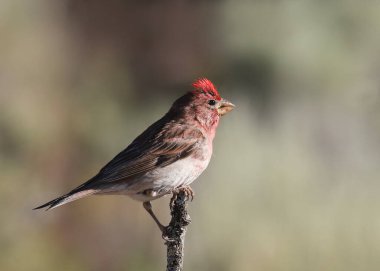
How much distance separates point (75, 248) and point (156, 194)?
2.43 m

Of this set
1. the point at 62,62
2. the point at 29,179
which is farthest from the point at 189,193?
the point at 62,62

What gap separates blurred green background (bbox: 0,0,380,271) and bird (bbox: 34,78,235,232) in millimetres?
1875

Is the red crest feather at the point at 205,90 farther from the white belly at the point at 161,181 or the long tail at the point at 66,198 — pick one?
A: the long tail at the point at 66,198

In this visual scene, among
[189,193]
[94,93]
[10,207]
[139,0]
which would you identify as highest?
[139,0]

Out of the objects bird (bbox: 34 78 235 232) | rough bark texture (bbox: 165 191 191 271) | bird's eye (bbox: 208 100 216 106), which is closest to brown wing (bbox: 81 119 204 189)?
bird (bbox: 34 78 235 232)

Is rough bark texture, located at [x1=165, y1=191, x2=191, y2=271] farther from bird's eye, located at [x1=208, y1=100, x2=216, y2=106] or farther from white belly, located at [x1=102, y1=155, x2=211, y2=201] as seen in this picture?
bird's eye, located at [x1=208, y1=100, x2=216, y2=106]

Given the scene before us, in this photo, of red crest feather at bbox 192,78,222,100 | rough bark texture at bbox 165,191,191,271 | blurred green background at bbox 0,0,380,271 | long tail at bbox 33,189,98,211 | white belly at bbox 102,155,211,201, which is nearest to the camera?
rough bark texture at bbox 165,191,191,271

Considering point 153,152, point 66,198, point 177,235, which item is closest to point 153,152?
point 153,152

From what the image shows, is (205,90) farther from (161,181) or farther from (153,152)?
(161,181)

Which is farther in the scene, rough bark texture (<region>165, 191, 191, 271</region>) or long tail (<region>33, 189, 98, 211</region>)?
long tail (<region>33, 189, 98, 211</region>)

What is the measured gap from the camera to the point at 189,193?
517 centimetres

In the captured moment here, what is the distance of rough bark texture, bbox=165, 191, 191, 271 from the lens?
13.3 feet

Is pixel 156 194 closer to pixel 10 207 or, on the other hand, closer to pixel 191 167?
pixel 191 167

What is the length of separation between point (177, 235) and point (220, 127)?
15.2 ft
